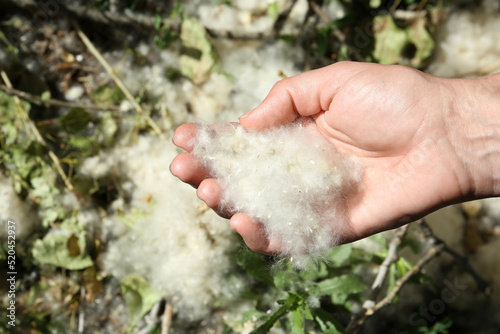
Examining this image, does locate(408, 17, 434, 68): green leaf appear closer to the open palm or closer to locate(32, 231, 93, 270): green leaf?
the open palm

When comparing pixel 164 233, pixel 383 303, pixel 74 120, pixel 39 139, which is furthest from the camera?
pixel 74 120

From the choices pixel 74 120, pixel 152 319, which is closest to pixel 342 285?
pixel 152 319

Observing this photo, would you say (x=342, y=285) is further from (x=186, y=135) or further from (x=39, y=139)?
(x=39, y=139)

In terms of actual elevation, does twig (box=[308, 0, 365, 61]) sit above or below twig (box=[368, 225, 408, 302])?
above

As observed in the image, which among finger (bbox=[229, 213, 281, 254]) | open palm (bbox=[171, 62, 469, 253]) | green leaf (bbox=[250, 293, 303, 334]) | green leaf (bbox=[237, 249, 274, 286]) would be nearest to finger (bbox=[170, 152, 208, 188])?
open palm (bbox=[171, 62, 469, 253])

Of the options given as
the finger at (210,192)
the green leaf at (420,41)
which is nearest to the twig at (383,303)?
the finger at (210,192)

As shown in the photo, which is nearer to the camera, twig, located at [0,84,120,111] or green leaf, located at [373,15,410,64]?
twig, located at [0,84,120,111]

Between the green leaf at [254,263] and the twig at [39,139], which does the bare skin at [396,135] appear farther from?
the twig at [39,139]
